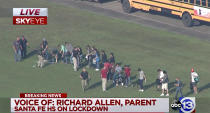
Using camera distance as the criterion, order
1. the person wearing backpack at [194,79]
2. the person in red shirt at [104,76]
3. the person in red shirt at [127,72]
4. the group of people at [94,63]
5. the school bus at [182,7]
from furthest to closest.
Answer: the school bus at [182,7] < the person in red shirt at [127,72] < the person in red shirt at [104,76] < the group of people at [94,63] < the person wearing backpack at [194,79]

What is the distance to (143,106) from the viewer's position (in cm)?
3953

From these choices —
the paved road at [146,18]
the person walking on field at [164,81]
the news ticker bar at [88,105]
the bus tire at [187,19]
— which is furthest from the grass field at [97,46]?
the bus tire at [187,19]

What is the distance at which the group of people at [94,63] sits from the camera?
1677 inches

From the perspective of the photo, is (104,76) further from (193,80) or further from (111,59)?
(193,80)

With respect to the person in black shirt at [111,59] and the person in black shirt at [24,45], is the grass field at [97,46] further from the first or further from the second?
the person in black shirt at [111,59]

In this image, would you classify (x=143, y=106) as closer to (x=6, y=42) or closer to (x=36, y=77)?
(x=36, y=77)

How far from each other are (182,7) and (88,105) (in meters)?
20.0

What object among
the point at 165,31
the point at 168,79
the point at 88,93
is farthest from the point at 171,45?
the point at 88,93

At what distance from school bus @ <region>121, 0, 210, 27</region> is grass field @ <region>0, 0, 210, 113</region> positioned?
2827mm

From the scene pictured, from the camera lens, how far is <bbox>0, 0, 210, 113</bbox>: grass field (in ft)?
143

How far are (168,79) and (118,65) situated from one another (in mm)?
3194

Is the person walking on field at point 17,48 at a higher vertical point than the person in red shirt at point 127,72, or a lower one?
higher

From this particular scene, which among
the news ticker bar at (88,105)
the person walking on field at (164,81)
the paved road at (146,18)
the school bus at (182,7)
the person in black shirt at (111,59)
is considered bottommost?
the news ticker bar at (88,105)

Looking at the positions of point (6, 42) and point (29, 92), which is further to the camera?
point (6, 42)
